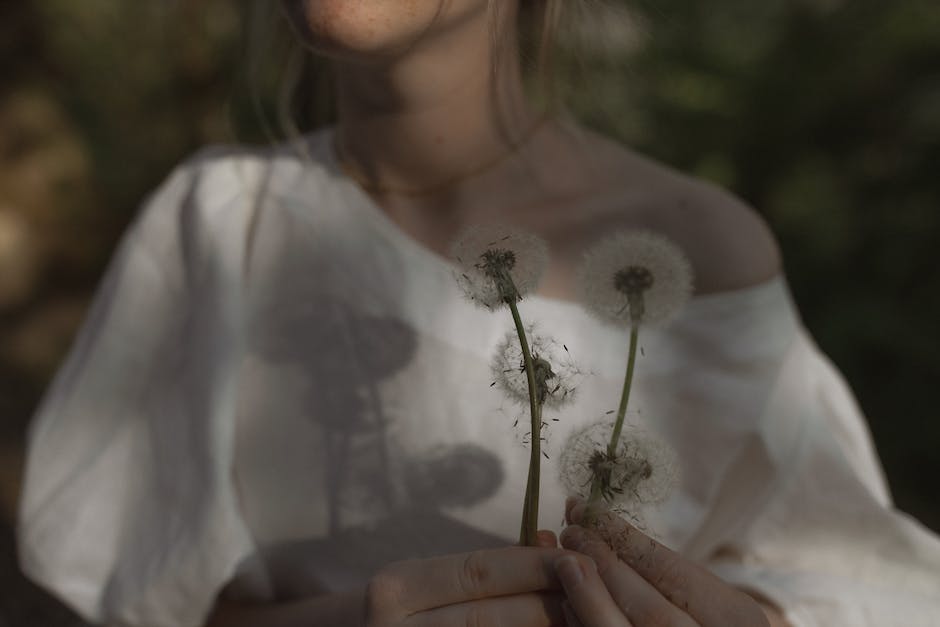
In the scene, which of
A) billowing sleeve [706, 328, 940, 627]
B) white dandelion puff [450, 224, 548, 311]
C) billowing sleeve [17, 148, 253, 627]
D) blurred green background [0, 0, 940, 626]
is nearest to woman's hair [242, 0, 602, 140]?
billowing sleeve [17, 148, 253, 627]

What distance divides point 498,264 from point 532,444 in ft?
0.40

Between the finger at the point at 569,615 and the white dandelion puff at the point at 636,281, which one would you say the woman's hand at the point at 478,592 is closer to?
the finger at the point at 569,615

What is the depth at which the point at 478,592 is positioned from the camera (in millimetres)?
700

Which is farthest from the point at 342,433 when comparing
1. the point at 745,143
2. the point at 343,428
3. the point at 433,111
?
the point at 745,143

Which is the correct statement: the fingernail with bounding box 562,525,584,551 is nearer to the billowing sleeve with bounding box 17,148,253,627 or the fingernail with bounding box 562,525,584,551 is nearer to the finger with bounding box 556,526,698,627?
the finger with bounding box 556,526,698,627

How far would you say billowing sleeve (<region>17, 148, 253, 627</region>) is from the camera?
1.06 m

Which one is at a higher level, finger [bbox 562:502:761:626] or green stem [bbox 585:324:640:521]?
green stem [bbox 585:324:640:521]

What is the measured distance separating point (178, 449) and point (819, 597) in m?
0.74

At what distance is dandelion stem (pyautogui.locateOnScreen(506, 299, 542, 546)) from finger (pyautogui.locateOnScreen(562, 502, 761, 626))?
28 millimetres

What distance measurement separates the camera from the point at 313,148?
121 centimetres

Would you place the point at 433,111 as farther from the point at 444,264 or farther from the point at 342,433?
the point at 342,433

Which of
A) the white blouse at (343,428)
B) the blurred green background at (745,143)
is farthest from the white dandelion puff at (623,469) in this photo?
the blurred green background at (745,143)

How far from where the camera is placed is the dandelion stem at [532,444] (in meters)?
0.62

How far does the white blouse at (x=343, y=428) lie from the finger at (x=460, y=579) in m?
0.28
